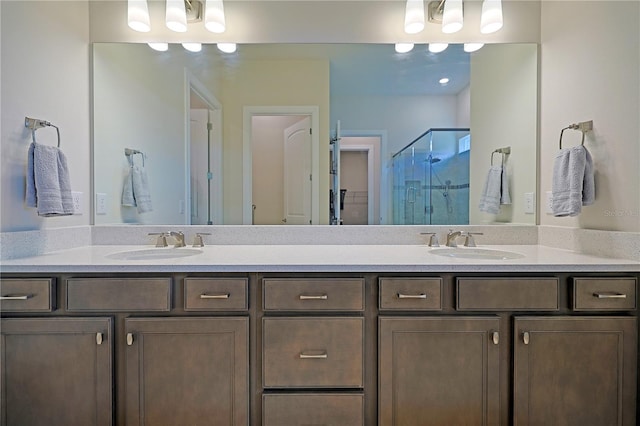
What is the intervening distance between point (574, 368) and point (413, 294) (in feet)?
2.27

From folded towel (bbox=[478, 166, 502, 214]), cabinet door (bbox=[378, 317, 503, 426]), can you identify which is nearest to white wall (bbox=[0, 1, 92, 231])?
cabinet door (bbox=[378, 317, 503, 426])

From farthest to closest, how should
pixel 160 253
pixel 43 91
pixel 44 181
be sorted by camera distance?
1. pixel 160 253
2. pixel 43 91
3. pixel 44 181

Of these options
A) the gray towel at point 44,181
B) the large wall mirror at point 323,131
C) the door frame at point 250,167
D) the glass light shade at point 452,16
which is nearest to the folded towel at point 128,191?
the large wall mirror at point 323,131

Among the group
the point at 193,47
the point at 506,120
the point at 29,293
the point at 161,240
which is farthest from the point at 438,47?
the point at 29,293

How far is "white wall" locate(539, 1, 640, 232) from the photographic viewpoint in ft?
4.52

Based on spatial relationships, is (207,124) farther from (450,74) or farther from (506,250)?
(506,250)

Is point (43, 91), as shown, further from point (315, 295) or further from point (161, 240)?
point (315, 295)

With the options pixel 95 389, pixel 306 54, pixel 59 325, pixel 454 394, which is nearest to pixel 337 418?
pixel 454 394

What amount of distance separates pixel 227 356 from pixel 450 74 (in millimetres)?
1863

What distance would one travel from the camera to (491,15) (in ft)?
5.85

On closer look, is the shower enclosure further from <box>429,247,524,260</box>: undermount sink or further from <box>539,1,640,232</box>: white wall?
<box>539,1,640,232</box>: white wall

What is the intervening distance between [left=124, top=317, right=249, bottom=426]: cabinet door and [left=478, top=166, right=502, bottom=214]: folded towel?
1499 mm

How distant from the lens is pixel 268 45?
1892 millimetres

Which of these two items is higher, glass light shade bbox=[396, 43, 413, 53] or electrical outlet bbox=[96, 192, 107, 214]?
glass light shade bbox=[396, 43, 413, 53]
